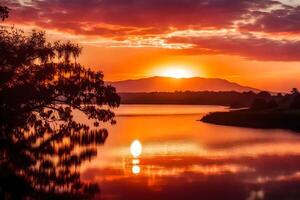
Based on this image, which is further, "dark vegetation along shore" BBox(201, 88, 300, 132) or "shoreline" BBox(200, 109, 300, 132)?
"dark vegetation along shore" BBox(201, 88, 300, 132)

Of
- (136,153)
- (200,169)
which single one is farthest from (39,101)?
(136,153)

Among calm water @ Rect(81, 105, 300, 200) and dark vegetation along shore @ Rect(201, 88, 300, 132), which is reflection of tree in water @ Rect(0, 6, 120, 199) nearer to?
calm water @ Rect(81, 105, 300, 200)

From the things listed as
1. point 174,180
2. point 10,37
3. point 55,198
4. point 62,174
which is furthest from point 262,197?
point 10,37

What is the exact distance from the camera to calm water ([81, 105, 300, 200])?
38812 millimetres

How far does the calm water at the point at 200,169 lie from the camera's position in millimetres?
38812

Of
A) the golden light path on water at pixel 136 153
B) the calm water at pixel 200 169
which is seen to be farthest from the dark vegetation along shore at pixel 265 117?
the golden light path on water at pixel 136 153

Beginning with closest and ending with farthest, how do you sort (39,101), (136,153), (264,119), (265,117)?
(39,101) → (136,153) → (264,119) → (265,117)

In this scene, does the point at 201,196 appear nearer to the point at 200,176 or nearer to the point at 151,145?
the point at 200,176

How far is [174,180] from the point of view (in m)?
44.6

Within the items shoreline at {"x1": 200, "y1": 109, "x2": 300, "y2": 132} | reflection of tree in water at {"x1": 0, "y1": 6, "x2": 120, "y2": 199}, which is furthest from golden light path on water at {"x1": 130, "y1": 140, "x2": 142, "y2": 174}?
shoreline at {"x1": 200, "y1": 109, "x2": 300, "y2": 132}

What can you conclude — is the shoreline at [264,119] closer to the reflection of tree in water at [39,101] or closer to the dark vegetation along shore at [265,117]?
the dark vegetation along shore at [265,117]

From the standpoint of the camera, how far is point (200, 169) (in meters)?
52.2

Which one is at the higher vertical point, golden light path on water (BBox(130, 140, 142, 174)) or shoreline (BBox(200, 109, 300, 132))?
shoreline (BBox(200, 109, 300, 132))

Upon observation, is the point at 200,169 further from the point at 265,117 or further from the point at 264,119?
the point at 265,117
